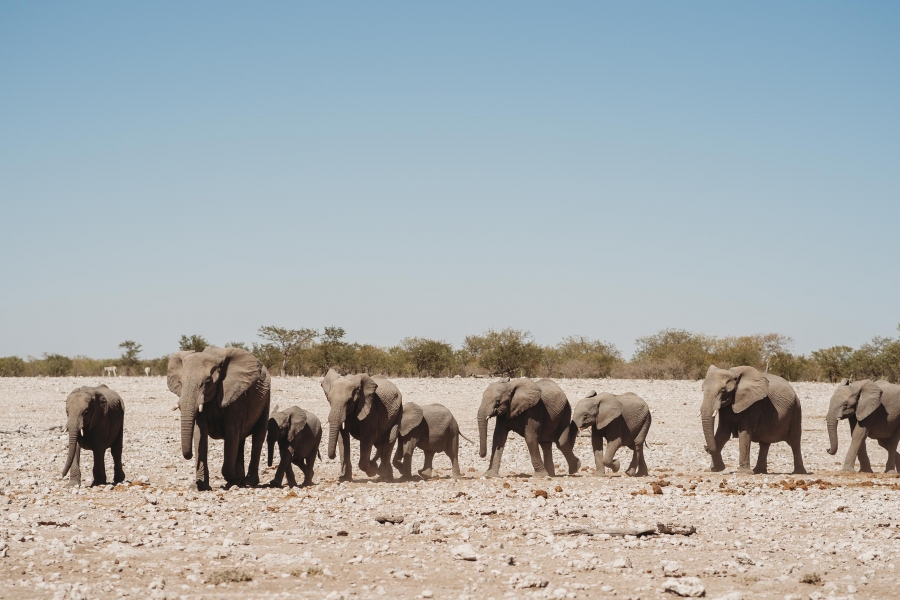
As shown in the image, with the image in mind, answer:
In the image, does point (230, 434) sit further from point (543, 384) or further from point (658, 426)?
point (658, 426)

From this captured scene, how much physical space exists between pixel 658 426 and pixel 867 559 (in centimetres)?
2339

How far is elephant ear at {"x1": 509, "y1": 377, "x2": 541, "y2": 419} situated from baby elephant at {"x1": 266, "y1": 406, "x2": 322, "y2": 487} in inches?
177

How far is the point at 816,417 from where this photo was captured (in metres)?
37.7

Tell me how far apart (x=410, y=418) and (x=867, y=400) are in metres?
11.8

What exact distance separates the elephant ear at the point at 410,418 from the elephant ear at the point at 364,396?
4.68 feet

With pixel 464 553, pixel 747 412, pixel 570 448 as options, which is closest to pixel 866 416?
pixel 747 412

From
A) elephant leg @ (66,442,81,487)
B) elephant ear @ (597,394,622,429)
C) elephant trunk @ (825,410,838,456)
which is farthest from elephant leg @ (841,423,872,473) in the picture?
elephant leg @ (66,442,81,487)

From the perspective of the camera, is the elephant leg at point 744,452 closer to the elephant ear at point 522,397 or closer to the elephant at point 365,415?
the elephant ear at point 522,397

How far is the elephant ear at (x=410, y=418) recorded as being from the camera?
69.2ft

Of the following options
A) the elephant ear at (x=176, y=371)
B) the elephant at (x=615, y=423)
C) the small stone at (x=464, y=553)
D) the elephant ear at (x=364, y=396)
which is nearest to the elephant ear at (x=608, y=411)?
the elephant at (x=615, y=423)

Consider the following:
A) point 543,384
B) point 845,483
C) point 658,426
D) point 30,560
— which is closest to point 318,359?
point 658,426

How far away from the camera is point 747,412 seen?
22750 mm

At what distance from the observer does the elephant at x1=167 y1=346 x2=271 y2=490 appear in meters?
16.8

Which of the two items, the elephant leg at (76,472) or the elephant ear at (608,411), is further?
the elephant ear at (608,411)
